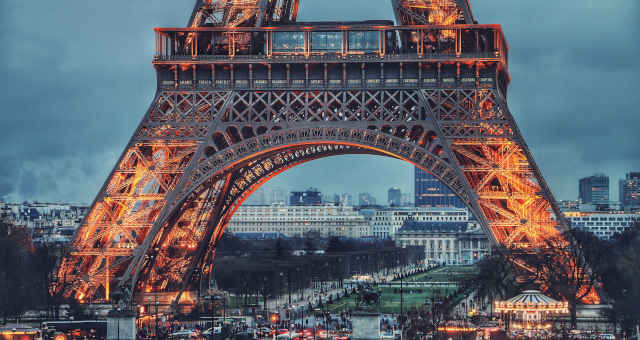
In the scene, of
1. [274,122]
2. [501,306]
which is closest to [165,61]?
[274,122]

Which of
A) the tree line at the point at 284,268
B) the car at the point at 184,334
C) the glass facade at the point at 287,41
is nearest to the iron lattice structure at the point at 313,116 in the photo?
the glass facade at the point at 287,41

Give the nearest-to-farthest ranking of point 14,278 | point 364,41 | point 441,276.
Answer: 1. point 364,41
2. point 14,278
3. point 441,276

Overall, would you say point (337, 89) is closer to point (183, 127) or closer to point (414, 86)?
point (414, 86)

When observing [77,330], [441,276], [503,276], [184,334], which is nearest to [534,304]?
[503,276]

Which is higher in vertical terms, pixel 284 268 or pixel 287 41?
pixel 287 41

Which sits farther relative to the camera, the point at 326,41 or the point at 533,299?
the point at 326,41

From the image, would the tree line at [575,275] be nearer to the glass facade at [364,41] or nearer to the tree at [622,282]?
the tree at [622,282]

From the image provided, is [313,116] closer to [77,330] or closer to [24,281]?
[77,330]

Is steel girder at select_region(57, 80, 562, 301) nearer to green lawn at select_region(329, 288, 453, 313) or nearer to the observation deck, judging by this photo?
the observation deck
